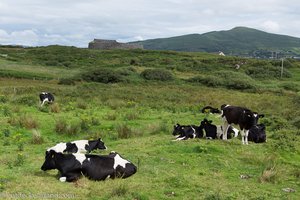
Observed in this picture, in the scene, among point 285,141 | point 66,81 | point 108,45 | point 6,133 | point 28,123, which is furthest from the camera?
point 108,45

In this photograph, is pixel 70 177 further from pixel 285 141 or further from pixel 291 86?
pixel 291 86

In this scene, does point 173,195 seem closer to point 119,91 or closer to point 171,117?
point 171,117

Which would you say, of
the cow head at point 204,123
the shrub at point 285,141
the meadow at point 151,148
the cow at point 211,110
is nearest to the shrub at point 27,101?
the meadow at point 151,148

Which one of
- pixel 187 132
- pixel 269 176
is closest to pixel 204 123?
pixel 187 132

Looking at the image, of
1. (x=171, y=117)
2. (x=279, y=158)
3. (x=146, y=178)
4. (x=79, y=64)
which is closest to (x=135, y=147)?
(x=146, y=178)

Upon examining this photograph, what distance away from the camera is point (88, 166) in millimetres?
11555

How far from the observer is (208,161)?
14.1 m

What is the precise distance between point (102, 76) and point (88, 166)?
139 feet

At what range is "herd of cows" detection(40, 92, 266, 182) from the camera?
454 inches

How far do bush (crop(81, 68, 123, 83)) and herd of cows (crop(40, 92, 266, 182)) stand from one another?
3495 cm

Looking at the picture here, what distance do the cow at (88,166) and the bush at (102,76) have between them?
41.0 m

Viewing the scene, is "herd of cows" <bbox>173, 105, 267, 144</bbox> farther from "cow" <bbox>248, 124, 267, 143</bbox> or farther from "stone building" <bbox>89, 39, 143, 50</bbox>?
"stone building" <bbox>89, 39, 143, 50</bbox>

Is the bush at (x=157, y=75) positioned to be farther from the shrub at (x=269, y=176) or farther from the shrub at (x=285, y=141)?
the shrub at (x=269, y=176)

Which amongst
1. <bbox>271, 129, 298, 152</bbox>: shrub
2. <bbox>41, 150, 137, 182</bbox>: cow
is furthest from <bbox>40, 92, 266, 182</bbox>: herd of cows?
<bbox>271, 129, 298, 152</bbox>: shrub
